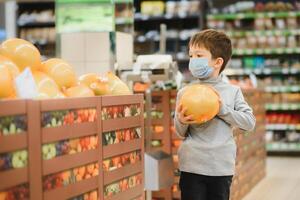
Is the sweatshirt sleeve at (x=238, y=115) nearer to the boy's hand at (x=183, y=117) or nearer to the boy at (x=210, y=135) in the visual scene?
the boy at (x=210, y=135)

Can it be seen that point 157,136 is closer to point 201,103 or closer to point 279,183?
point 201,103

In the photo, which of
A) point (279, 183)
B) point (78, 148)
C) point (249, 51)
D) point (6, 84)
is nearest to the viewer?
point (6, 84)

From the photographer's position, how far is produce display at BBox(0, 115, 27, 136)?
6.15 feet

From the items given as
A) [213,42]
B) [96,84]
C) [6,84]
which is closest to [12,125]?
[6,84]

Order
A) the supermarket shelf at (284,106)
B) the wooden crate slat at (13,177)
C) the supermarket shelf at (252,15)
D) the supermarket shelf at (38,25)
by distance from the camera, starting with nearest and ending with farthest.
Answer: the wooden crate slat at (13,177)
the supermarket shelf at (284,106)
the supermarket shelf at (252,15)
the supermarket shelf at (38,25)

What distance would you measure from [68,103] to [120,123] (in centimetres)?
51

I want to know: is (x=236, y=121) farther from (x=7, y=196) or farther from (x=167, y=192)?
(x=167, y=192)

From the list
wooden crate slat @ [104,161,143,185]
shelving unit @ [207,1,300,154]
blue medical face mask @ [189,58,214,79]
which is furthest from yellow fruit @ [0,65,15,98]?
shelving unit @ [207,1,300,154]

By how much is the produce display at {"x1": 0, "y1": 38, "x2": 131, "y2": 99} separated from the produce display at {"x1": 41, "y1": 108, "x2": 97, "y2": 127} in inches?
5.6

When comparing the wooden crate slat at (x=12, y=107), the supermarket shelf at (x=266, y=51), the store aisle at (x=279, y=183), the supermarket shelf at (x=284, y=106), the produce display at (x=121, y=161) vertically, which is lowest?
the store aisle at (x=279, y=183)

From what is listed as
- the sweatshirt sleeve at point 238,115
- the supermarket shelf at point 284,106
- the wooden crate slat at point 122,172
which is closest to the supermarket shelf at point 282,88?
the supermarket shelf at point 284,106

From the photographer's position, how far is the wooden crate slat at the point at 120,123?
2.60 metres

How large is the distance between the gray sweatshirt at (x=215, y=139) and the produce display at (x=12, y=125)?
1096 mm

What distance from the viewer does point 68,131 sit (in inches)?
89.0
